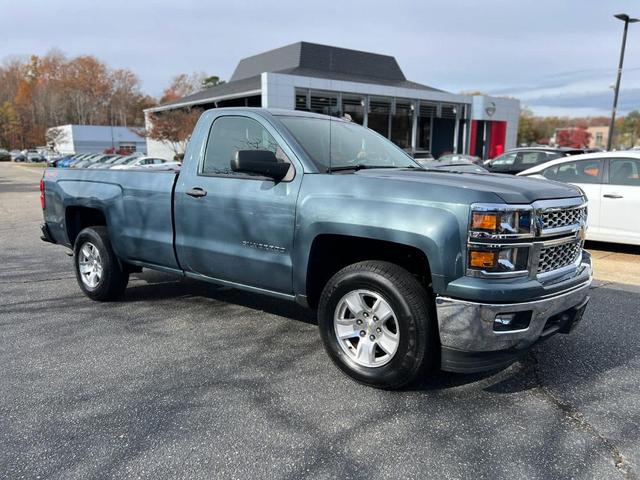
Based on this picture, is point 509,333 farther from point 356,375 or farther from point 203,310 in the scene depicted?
point 203,310

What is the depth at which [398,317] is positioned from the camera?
10.7ft

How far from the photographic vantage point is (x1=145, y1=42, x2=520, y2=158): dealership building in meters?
30.5

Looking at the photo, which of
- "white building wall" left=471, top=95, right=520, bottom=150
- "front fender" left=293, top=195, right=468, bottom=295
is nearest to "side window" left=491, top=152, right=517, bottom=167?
"front fender" left=293, top=195, right=468, bottom=295

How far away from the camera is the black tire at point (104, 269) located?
524 centimetres

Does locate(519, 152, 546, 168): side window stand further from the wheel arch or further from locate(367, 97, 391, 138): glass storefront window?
locate(367, 97, 391, 138): glass storefront window

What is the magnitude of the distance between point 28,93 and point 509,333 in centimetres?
12624

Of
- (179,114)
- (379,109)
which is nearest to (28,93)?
(179,114)

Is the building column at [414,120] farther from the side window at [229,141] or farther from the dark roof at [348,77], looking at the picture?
the side window at [229,141]

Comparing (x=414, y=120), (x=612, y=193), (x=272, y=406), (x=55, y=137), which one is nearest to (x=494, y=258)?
(x=272, y=406)

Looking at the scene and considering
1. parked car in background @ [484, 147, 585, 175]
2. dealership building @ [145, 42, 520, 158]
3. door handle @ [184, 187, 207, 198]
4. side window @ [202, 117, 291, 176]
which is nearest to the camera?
side window @ [202, 117, 291, 176]

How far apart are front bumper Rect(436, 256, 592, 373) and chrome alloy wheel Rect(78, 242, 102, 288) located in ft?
12.6

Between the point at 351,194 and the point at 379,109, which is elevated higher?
the point at 379,109

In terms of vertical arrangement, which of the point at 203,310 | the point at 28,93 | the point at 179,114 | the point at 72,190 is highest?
the point at 28,93

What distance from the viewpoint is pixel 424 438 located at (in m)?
2.94
